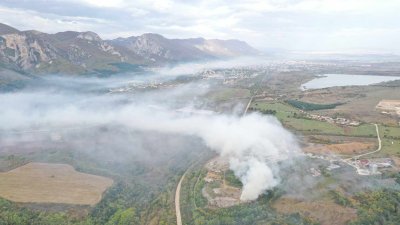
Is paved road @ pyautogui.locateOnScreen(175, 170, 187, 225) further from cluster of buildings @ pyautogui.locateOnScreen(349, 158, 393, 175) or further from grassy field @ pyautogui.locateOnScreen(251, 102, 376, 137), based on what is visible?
grassy field @ pyautogui.locateOnScreen(251, 102, 376, 137)

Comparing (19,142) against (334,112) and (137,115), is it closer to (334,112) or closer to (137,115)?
(137,115)

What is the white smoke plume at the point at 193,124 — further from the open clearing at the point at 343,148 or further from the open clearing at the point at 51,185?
the open clearing at the point at 51,185

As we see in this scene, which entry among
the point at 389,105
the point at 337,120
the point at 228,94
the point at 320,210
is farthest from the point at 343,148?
the point at 228,94

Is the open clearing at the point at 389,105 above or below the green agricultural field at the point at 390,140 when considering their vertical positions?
above

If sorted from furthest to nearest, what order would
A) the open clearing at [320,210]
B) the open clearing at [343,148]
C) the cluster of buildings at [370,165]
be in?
the open clearing at [343,148], the cluster of buildings at [370,165], the open clearing at [320,210]

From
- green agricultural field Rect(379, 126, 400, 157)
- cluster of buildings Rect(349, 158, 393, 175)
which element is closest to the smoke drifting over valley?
cluster of buildings Rect(349, 158, 393, 175)

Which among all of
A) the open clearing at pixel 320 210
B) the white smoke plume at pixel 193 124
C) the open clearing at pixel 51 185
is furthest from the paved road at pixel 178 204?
the open clearing at pixel 320 210
